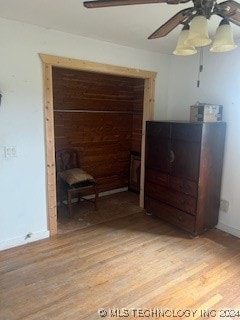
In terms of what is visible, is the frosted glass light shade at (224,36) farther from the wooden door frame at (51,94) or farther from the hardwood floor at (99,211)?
the hardwood floor at (99,211)

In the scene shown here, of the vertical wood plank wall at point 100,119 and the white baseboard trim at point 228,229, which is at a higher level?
the vertical wood plank wall at point 100,119

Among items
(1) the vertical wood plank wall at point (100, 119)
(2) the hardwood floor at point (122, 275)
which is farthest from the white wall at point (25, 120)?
(1) the vertical wood plank wall at point (100, 119)

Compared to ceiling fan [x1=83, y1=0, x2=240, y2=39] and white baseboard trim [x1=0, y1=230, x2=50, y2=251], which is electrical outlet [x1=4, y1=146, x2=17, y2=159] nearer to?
white baseboard trim [x1=0, y1=230, x2=50, y2=251]

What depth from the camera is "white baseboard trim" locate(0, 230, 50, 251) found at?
2686mm

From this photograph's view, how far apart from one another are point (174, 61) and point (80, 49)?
1517 millimetres

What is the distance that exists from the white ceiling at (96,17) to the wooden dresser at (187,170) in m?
1.08

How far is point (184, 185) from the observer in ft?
9.86

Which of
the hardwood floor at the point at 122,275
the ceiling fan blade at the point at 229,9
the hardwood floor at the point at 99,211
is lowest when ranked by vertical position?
the hardwood floor at the point at 122,275

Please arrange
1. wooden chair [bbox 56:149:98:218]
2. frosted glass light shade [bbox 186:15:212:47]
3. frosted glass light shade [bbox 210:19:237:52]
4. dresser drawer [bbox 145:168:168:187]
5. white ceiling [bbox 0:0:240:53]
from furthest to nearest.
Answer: wooden chair [bbox 56:149:98:218] < dresser drawer [bbox 145:168:168:187] < white ceiling [bbox 0:0:240:53] < frosted glass light shade [bbox 210:19:237:52] < frosted glass light shade [bbox 186:15:212:47]

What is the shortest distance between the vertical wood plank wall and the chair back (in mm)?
124

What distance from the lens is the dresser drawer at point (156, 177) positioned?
3.26 m

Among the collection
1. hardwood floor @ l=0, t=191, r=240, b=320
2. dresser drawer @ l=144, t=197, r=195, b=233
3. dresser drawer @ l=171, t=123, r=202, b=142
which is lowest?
hardwood floor @ l=0, t=191, r=240, b=320

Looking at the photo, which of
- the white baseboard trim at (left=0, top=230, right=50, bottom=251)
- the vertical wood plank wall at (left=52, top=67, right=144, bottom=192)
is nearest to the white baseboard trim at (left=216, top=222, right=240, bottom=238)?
the vertical wood plank wall at (left=52, top=67, right=144, bottom=192)

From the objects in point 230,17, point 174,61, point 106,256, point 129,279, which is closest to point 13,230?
point 106,256
